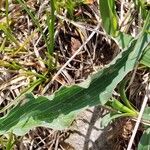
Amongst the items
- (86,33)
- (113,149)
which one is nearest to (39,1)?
(86,33)

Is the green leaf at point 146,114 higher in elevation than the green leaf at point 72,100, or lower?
lower

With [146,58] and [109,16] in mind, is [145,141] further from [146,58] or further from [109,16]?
[109,16]

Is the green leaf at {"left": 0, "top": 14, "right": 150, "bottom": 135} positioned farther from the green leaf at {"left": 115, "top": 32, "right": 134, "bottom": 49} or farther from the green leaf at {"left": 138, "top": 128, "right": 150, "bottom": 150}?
the green leaf at {"left": 138, "top": 128, "right": 150, "bottom": 150}

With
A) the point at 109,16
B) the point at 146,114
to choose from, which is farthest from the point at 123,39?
the point at 146,114

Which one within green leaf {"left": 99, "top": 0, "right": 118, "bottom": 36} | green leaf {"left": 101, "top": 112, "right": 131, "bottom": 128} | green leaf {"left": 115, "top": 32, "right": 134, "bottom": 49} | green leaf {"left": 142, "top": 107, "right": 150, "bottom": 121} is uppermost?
green leaf {"left": 99, "top": 0, "right": 118, "bottom": 36}

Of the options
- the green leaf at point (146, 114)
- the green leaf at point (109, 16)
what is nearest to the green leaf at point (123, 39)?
the green leaf at point (109, 16)

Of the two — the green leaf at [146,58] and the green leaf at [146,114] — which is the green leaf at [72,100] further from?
the green leaf at [146,114]

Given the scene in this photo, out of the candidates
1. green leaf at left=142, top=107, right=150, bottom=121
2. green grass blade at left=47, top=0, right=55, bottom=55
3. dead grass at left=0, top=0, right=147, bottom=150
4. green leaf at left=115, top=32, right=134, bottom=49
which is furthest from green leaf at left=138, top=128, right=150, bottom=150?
green grass blade at left=47, top=0, right=55, bottom=55
